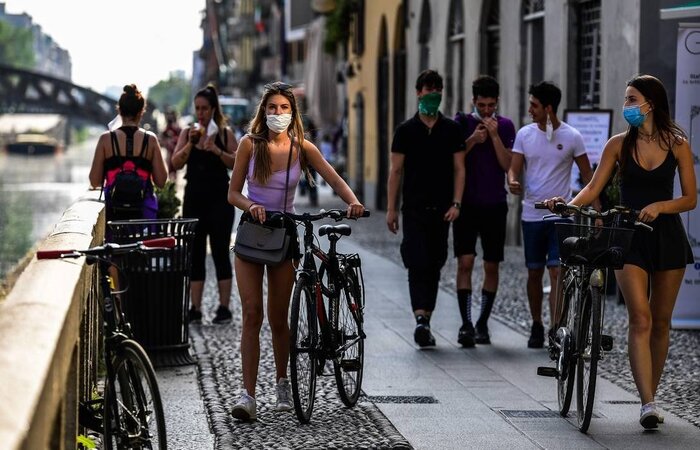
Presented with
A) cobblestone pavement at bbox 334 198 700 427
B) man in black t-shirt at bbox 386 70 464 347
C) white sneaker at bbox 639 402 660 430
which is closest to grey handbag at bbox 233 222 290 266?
white sneaker at bbox 639 402 660 430

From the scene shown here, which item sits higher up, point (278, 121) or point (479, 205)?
point (278, 121)

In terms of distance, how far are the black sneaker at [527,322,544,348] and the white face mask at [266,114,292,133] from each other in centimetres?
347

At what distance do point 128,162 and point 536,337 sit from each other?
2927 millimetres

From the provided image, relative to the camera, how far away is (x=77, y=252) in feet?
18.9

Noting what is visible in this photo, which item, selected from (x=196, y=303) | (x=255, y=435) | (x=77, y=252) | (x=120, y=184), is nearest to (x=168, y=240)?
(x=77, y=252)

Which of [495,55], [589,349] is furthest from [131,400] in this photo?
[495,55]

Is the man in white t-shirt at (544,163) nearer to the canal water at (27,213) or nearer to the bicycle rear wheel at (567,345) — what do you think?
the bicycle rear wheel at (567,345)

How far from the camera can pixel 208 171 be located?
11570mm

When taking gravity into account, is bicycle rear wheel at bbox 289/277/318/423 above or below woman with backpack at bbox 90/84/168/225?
below

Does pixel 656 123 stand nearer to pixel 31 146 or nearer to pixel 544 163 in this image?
pixel 544 163

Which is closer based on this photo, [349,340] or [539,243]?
[349,340]

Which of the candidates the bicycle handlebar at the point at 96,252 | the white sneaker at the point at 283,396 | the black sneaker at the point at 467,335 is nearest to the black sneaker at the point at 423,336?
the black sneaker at the point at 467,335

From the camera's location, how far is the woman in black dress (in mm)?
7551

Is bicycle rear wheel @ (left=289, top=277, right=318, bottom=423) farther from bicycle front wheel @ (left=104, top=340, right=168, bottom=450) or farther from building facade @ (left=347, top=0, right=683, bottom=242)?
building facade @ (left=347, top=0, right=683, bottom=242)
